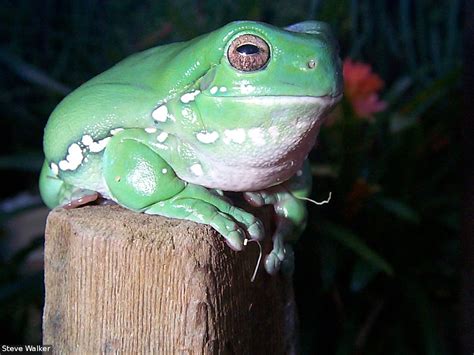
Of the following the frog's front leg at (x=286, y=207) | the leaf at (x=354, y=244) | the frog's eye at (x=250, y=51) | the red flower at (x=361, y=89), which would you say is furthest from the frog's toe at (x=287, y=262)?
the red flower at (x=361, y=89)

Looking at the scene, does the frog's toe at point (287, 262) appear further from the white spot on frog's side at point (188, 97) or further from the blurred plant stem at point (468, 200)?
the blurred plant stem at point (468, 200)

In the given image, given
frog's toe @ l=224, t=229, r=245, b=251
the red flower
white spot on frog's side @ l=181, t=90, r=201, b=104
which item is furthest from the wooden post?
the red flower

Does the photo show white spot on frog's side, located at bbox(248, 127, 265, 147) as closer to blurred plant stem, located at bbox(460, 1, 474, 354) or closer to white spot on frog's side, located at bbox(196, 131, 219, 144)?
white spot on frog's side, located at bbox(196, 131, 219, 144)

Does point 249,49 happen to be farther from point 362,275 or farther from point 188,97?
point 362,275

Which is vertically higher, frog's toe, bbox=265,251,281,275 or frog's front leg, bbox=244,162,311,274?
frog's front leg, bbox=244,162,311,274

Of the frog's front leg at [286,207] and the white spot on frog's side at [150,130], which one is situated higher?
the white spot on frog's side at [150,130]

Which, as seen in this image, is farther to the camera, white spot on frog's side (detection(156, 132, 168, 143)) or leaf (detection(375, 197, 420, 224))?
leaf (detection(375, 197, 420, 224))

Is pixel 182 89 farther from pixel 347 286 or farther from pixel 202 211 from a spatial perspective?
pixel 347 286
